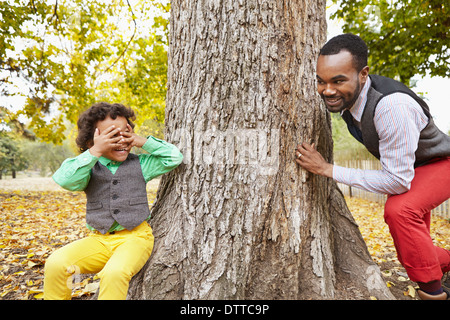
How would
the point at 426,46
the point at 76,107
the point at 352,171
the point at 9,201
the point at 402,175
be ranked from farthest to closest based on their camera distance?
the point at 76,107 → the point at 9,201 → the point at 426,46 → the point at 352,171 → the point at 402,175

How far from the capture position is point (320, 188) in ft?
7.54

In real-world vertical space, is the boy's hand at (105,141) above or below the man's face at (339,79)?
below

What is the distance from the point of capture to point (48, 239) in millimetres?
4441

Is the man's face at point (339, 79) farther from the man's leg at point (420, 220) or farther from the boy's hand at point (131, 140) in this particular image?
the boy's hand at point (131, 140)

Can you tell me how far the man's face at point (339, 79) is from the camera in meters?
1.91

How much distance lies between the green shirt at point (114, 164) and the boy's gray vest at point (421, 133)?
1325 millimetres

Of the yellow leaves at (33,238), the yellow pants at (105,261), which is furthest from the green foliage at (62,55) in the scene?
the yellow pants at (105,261)

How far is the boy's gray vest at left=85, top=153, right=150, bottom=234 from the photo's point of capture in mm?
2090

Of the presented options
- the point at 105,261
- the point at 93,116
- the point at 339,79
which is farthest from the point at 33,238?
the point at 339,79

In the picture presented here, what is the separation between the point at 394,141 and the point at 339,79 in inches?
20.8

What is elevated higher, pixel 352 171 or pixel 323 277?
pixel 352 171

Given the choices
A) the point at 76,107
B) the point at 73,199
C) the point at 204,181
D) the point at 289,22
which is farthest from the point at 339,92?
the point at 73,199

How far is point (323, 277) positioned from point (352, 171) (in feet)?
2.58
